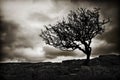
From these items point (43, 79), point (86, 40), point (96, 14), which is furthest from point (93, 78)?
point (96, 14)

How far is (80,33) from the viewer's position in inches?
1516

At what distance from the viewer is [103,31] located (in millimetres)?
39875

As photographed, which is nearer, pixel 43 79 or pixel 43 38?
pixel 43 79

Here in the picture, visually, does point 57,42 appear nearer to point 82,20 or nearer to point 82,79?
point 82,20

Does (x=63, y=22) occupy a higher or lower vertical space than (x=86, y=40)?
higher

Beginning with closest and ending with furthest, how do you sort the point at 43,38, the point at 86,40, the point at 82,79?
the point at 82,79, the point at 86,40, the point at 43,38

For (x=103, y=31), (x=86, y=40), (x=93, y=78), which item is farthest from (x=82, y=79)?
(x=103, y=31)

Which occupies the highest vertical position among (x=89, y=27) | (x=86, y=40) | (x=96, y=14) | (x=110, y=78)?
(x=96, y=14)

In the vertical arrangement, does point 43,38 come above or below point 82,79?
above

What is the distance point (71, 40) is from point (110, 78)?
22549 mm

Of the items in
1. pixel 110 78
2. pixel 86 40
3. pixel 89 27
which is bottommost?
pixel 110 78

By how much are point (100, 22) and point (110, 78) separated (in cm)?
2378

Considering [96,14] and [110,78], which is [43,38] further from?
[110,78]

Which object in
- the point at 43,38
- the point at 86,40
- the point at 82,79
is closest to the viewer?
the point at 82,79
